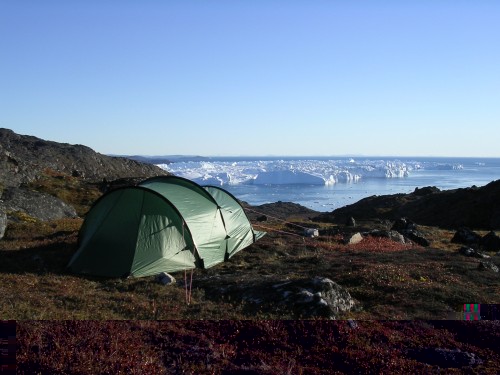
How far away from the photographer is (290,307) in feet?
33.4

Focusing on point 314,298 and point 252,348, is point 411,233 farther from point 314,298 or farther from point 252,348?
point 252,348

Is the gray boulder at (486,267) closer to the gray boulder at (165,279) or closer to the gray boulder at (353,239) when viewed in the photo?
the gray boulder at (353,239)

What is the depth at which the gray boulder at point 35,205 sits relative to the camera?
25.6m

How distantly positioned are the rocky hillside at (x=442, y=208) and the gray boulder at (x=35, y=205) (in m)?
23.4

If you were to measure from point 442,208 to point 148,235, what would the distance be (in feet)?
153

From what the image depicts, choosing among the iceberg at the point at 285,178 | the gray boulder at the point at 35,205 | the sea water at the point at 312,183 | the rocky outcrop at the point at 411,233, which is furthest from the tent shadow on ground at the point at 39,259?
the iceberg at the point at 285,178

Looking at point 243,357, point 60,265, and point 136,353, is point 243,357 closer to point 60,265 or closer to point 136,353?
point 136,353

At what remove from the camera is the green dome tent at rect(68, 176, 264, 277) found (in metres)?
14.5

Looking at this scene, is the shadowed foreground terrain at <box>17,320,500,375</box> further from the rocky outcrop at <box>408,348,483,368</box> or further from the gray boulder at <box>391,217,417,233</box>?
the gray boulder at <box>391,217,417,233</box>

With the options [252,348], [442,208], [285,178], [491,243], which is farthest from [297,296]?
[285,178]

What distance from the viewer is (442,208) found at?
5375 centimetres

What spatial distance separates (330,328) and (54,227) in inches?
718

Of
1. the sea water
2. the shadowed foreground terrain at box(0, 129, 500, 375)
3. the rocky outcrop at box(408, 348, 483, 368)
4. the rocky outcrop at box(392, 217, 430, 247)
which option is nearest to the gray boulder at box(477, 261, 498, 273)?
the shadowed foreground terrain at box(0, 129, 500, 375)

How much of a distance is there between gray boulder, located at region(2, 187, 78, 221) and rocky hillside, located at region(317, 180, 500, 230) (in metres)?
23.4
